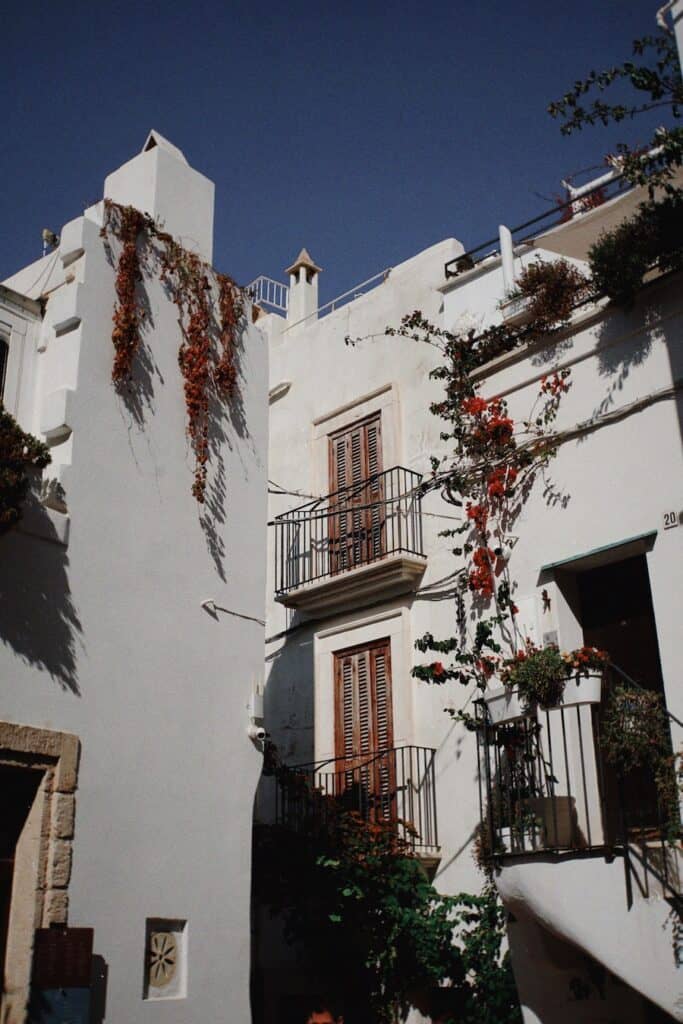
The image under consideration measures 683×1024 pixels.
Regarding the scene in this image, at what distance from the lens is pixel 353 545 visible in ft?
46.6

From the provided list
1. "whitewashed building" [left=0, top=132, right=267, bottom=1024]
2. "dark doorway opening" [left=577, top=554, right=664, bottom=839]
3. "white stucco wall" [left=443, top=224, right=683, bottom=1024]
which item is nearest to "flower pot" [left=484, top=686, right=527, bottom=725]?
"white stucco wall" [left=443, top=224, right=683, bottom=1024]

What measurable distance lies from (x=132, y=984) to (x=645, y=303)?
7618 millimetres

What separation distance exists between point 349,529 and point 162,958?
256 inches

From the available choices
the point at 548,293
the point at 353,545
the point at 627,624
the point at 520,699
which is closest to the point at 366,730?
the point at 353,545

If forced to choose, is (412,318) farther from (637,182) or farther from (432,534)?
(637,182)

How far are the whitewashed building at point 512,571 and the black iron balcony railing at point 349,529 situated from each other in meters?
0.03

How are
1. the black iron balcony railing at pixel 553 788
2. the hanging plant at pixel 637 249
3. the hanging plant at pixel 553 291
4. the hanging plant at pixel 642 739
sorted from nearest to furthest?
the hanging plant at pixel 642 739
the black iron balcony railing at pixel 553 788
the hanging plant at pixel 637 249
the hanging plant at pixel 553 291

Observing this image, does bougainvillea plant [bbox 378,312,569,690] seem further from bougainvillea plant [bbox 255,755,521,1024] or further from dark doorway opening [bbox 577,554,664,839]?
bougainvillea plant [bbox 255,755,521,1024]

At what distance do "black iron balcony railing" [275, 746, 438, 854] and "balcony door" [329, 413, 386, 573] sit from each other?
2.32 m

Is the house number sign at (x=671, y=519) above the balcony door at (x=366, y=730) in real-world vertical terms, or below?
above

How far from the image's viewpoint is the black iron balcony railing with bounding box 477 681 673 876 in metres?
9.73

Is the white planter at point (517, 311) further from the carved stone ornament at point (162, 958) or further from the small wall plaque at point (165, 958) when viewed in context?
the carved stone ornament at point (162, 958)

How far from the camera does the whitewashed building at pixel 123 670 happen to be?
27.2 feet

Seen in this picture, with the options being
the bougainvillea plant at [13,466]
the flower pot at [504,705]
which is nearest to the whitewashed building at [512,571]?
the flower pot at [504,705]
